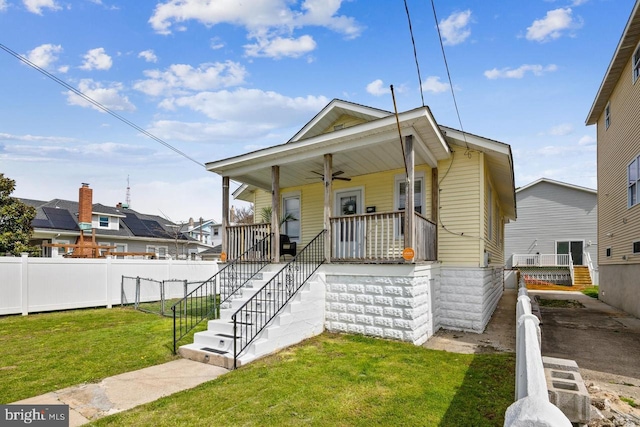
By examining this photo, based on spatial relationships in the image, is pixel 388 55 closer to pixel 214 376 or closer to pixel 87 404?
pixel 214 376

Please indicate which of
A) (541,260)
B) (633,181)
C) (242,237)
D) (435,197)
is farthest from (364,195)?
(541,260)

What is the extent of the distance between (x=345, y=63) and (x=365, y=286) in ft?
17.0

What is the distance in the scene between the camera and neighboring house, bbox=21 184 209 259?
61.1ft

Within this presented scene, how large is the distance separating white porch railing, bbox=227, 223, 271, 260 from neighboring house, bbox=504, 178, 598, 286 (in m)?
19.7

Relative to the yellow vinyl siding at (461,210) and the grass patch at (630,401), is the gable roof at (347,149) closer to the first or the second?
the yellow vinyl siding at (461,210)

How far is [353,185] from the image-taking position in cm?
1009

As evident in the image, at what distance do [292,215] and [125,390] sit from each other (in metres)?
7.40

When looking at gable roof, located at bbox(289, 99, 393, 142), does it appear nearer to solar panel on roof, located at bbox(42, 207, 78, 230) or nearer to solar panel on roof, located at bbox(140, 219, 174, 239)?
solar panel on roof, located at bbox(42, 207, 78, 230)

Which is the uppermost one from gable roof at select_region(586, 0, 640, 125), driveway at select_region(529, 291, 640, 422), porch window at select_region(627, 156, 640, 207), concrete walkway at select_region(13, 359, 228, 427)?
gable roof at select_region(586, 0, 640, 125)

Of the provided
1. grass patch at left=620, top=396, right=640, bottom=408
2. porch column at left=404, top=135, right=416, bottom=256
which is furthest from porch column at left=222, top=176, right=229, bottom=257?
grass patch at left=620, top=396, right=640, bottom=408

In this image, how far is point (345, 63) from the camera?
26.8 feet

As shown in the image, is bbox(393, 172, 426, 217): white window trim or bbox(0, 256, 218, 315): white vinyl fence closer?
bbox(393, 172, 426, 217): white window trim

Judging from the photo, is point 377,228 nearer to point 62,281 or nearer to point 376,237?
point 376,237

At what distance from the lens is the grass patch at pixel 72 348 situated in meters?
4.95
